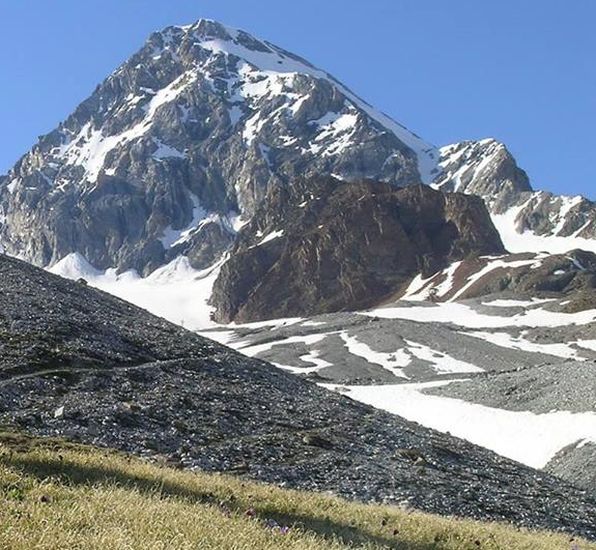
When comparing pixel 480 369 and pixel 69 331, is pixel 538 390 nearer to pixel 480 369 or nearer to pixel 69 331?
pixel 69 331

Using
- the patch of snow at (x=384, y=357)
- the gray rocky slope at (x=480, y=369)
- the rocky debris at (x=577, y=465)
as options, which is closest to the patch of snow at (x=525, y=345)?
the gray rocky slope at (x=480, y=369)

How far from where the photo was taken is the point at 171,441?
30.5 meters

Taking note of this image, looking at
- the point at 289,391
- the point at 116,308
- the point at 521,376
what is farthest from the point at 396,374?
the point at 289,391

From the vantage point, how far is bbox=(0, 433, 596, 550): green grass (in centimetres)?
932

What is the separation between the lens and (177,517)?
11008 mm

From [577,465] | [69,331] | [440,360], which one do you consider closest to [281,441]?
[69,331]

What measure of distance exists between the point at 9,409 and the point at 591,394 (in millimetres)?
49697

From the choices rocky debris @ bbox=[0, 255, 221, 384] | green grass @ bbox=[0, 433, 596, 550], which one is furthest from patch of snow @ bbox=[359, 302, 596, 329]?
green grass @ bbox=[0, 433, 596, 550]

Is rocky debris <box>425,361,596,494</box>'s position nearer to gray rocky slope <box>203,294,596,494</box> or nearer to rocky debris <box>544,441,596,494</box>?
rocky debris <box>544,441,596,494</box>

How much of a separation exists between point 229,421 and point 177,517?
25051 mm

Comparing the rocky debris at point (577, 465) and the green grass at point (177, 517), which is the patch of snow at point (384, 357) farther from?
the green grass at point (177, 517)

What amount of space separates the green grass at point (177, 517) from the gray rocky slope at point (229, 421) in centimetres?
1030

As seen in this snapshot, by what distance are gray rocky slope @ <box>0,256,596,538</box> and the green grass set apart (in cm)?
1030

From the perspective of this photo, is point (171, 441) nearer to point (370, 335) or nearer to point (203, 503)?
point (203, 503)
